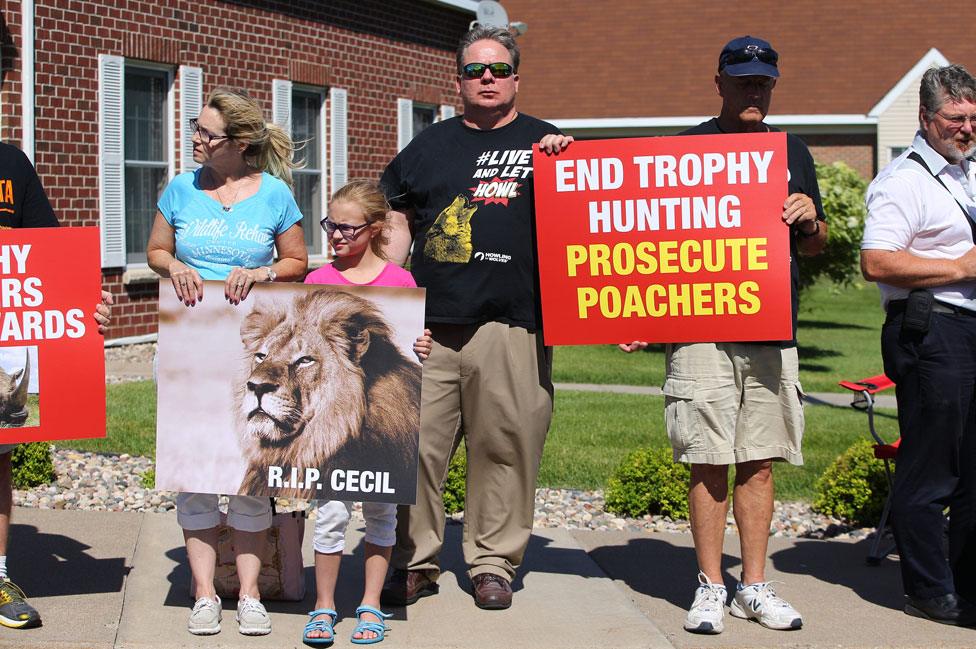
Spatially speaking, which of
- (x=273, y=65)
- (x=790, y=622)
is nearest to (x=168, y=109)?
(x=273, y=65)

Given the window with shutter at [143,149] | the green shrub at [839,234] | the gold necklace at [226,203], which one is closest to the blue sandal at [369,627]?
the gold necklace at [226,203]

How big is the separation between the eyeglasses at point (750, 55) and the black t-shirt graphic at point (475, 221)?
87cm

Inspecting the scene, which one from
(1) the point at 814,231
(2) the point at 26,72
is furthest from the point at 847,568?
(2) the point at 26,72

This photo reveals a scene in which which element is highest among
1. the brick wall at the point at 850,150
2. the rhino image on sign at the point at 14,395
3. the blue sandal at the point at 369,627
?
the brick wall at the point at 850,150

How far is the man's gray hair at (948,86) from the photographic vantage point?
504cm

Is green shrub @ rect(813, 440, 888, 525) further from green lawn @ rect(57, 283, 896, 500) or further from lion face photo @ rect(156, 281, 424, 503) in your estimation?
lion face photo @ rect(156, 281, 424, 503)

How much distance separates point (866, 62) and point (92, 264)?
97.3 feet

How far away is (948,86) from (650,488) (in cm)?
292

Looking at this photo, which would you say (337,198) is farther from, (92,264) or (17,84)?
(17,84)

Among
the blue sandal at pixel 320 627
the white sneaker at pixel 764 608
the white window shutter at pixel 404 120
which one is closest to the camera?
the blue sandal at pixel 320 627

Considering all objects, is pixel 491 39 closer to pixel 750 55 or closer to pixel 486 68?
pixel 486 68

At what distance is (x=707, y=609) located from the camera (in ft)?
16.4

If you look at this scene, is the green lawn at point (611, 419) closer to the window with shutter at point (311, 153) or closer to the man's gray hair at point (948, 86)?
the man's gray hair at point (948, 86)

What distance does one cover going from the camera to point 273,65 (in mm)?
15461
